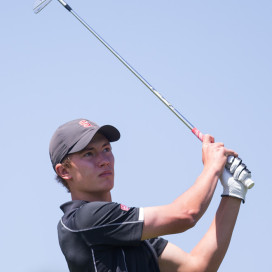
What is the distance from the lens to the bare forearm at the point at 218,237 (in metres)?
6.10

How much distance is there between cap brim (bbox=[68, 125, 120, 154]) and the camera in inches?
244

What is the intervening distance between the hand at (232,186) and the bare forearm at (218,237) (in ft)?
0.20

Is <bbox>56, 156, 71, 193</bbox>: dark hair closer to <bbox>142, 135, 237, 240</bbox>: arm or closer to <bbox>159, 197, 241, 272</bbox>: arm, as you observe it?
<bbox>142, 135, 237, 240</bbox>: arm

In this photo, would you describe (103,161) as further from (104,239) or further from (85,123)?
(104,239)

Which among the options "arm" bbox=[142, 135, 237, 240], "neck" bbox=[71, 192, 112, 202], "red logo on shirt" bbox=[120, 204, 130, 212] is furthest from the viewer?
"neck" bbox=[71, 192, 112, 202]

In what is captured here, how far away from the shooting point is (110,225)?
5.70 metres

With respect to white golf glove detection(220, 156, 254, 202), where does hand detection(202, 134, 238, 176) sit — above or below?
above

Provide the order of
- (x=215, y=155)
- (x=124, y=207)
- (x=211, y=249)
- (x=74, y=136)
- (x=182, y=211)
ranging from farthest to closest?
(x=74, y=136), (x=211, y=249), (x=215, y=155), (x=124, y=207), (x=182, y=211)

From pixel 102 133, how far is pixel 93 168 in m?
0.43

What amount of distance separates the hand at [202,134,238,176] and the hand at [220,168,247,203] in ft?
0.59

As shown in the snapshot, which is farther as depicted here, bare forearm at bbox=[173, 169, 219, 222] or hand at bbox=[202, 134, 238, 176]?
hand at bbox=[202, 134, 238, 176]

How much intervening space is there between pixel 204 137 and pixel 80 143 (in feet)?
3.69

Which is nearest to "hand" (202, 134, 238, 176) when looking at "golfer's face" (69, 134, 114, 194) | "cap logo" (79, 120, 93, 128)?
"golfer's face" (69, 134, 114, 194)

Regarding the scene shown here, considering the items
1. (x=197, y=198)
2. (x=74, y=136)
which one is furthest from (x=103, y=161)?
(x=197, y=198)
